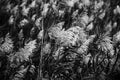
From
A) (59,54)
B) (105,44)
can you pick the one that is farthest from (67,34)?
(59,54)

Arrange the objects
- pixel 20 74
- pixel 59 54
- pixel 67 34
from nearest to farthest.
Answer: pixel 67 34, pixel 20 74, pixel 59 54

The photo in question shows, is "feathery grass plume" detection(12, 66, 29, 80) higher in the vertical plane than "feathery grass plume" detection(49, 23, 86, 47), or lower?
lower

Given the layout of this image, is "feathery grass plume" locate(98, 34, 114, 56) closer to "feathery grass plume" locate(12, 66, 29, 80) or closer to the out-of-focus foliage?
the out-of-focus foliage

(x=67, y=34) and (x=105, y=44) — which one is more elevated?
(x=67, y=34)

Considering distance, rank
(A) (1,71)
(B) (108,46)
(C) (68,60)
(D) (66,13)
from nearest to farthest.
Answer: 1. (B) (108,46)
2. (A) (1,71)
3. (C) (68,60)
4. (D) (66,13)

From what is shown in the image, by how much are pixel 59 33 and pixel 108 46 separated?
0.37 meters

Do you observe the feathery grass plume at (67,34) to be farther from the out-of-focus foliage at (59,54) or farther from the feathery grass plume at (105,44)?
the feathery grass plume at (105,44)

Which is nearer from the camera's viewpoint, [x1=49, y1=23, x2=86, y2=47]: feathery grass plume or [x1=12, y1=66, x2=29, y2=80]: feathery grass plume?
[x1=49, y1=23, x2=86, y2=47]: feathery grass plume

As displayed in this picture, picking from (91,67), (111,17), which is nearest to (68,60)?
(91,67)

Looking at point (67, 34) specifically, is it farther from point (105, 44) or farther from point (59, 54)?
point (59, 54)

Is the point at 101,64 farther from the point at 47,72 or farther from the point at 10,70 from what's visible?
the point at 10,70

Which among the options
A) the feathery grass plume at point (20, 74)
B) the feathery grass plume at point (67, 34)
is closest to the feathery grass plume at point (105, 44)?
the feathery grass plume at point (67, 34)

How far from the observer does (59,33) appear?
1426 mm

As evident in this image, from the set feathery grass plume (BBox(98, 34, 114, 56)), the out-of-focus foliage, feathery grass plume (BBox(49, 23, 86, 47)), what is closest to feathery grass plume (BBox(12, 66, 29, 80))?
the out-of-focus foliage
